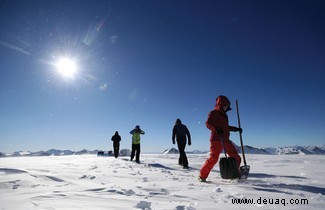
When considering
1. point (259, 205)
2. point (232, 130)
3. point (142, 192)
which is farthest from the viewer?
point (232, 130)

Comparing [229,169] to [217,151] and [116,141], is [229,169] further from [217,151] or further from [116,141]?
[116,141]

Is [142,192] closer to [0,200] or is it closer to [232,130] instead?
[0,200]

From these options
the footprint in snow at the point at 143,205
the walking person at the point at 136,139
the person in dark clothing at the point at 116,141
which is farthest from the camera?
the person in dark clothing at the point at 116,141

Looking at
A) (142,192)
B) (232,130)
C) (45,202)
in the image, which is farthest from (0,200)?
(232,130)

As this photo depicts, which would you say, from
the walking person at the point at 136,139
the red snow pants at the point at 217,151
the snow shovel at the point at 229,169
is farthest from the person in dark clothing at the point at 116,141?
the snow shovel at the point at 229,169

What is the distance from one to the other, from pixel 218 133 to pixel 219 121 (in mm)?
572

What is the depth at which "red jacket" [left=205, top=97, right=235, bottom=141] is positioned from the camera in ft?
17.1

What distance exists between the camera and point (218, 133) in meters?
4.93

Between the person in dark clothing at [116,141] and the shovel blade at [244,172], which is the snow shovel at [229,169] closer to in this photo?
the shovel blade at [244,172]

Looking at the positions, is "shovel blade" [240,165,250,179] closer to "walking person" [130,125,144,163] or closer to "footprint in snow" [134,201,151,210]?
"footprint in snow" [134,201,151,210]

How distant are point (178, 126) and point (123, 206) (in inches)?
292

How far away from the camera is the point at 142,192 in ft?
10.5

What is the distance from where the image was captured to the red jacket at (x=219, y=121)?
5.21m

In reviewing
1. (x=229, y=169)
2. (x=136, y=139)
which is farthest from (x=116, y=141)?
(x=229, y=169)
